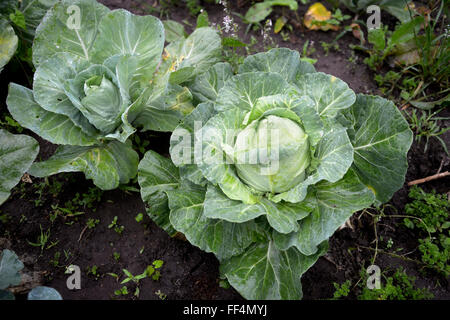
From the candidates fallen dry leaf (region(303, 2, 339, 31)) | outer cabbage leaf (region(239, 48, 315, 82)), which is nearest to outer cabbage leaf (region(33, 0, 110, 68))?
outer cabbage leaf (region(239, 48, 315, 82))

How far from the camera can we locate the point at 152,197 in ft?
7.48

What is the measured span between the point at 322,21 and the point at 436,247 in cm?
228

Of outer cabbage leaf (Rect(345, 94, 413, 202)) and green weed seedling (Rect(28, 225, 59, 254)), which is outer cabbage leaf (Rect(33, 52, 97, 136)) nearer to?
green weed seedling (Rect(28, 225, 59, 254))

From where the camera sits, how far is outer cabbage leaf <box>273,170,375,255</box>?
1.89m

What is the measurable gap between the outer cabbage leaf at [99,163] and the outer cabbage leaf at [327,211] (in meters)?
1.15

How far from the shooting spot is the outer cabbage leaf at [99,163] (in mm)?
2391

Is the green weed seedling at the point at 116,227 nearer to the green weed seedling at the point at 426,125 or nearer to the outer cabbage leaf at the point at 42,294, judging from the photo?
the outer cabbage leaf at the point at 42,294

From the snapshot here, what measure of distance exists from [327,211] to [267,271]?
1.78 feet

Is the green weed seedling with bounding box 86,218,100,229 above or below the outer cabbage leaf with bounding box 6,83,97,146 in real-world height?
below

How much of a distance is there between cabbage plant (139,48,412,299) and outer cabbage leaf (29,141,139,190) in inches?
11.4

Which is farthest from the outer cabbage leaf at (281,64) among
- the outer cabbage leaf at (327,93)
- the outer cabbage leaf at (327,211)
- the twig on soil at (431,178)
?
the twig on soil at (431,178)

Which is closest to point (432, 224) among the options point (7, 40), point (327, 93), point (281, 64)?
point (327, 93)

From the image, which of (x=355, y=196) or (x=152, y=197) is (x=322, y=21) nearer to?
(x=355, y=196)

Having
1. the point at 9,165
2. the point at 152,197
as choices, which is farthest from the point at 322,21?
the point at 9,165
